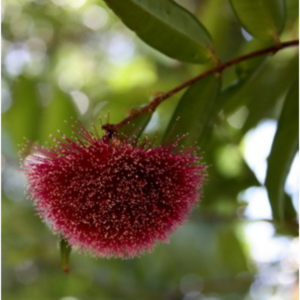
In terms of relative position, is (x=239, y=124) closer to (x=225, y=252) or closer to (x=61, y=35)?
(x=225, y=252)

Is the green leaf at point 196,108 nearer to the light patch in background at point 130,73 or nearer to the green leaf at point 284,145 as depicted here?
the green leaf at point 284,145

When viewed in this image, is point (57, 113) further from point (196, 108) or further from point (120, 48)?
point (120, 48)

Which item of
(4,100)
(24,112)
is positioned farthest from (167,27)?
(4,100)

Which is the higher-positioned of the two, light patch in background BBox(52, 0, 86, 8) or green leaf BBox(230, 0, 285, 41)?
light patch in background BBox(52, 0, 86, 8)

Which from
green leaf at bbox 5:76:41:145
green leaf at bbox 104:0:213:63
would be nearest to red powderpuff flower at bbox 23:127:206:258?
green leaf at bbox 104:0:213:63

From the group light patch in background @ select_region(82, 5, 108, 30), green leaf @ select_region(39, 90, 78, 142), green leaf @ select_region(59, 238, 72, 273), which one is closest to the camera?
green leaf @ select_region(59, 238, 72, 273)

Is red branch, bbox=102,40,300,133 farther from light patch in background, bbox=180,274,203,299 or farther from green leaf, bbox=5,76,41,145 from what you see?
light patch in background, bbox=180,274,203,299

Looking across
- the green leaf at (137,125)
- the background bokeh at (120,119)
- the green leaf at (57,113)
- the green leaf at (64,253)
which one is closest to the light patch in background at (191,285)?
the background bokeh at (120,119)

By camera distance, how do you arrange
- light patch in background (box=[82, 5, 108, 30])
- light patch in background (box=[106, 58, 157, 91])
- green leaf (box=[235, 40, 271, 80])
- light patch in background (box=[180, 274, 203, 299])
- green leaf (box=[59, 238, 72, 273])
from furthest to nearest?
light patch in background (box=[82, 5, 108, 30]) < light patch in background (box=[106, 58, 157, 91]) < light patch in background (box=[180, 274, 203, 299]) < green leaf (box=[235, 40, 271, 80]) < green leaf (box=[59, 238, 72, 273])
